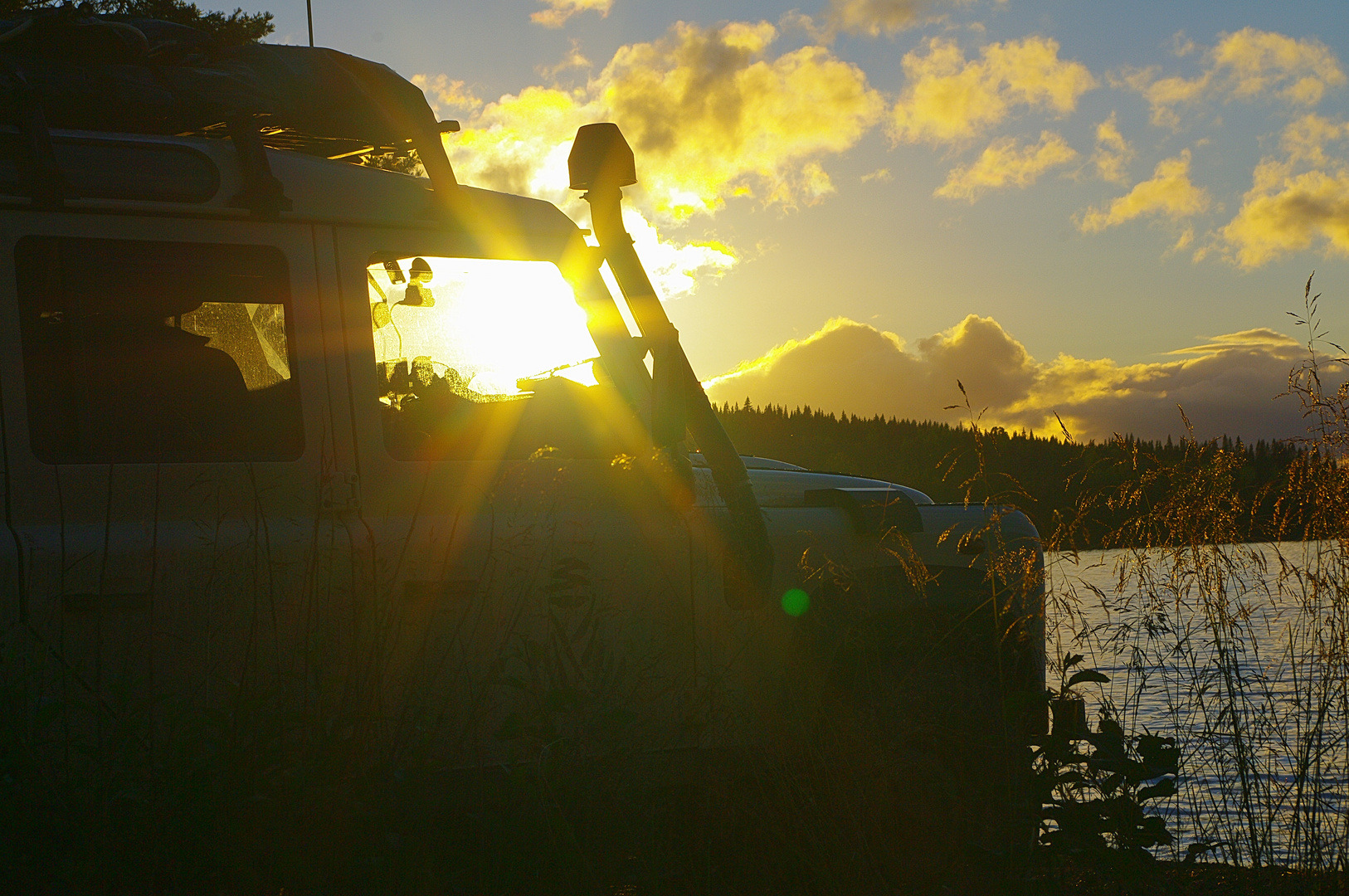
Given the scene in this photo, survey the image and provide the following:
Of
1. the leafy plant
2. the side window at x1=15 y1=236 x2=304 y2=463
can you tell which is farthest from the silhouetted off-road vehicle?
the leafy plant

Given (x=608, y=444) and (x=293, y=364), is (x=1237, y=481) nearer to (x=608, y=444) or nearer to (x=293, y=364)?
(x=608, y=444)

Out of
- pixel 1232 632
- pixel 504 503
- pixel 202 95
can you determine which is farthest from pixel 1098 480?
pixel 202 95

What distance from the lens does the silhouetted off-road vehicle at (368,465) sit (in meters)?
2.63

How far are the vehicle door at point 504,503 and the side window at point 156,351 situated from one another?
9.2 inches

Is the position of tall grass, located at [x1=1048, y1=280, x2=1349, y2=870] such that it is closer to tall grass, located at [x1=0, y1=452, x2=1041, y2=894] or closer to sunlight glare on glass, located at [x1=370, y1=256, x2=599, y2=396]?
tall grass, located at [x1=0, y1=452, x2=1041, y2=894]

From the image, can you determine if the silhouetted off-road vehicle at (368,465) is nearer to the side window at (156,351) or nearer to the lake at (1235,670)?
the side window at (156,351)

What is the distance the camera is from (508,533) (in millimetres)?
2896

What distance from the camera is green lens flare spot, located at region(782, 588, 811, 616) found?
3.28 meters

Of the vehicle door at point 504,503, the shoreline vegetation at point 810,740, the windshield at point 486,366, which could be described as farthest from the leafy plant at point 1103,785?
the windshield at point 486,366

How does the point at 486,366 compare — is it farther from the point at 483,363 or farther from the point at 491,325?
the point at 491,325

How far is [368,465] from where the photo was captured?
2891 mm

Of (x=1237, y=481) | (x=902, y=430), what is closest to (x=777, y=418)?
(x=902, y=430)

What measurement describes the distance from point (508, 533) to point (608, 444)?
47 centimetres

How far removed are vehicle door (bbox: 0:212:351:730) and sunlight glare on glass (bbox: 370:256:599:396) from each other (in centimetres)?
24
